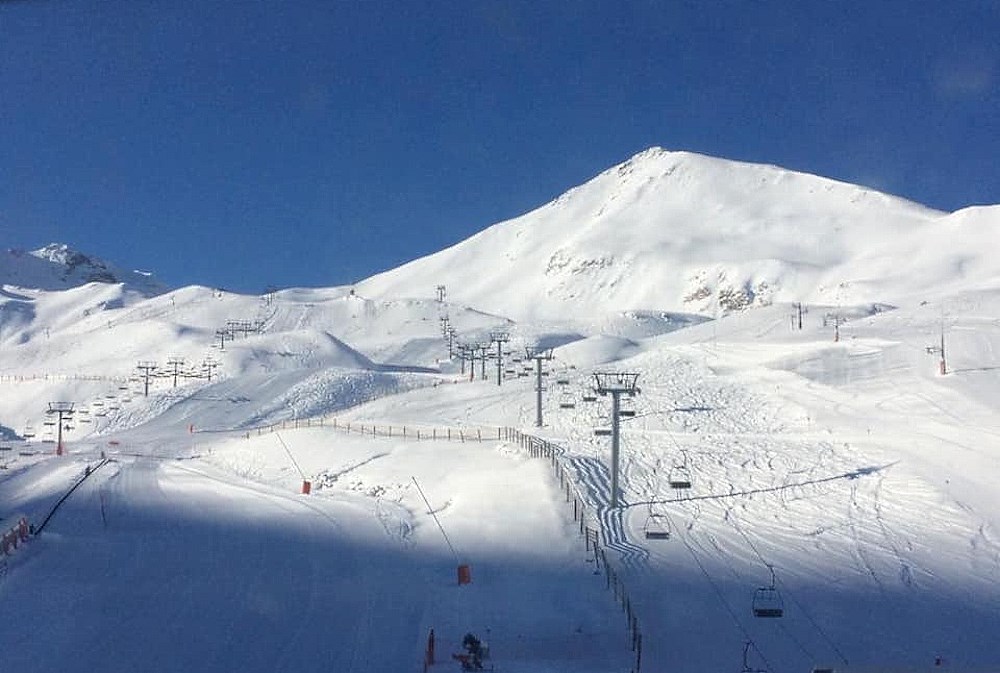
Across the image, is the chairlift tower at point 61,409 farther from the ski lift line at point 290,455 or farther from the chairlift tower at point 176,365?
the ski lift line at point 290,455

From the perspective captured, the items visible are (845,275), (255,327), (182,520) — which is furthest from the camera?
(845,275)

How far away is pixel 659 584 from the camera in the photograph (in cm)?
2067

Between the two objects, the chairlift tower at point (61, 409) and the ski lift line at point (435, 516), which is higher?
the chairlift tower at point (61, 409)

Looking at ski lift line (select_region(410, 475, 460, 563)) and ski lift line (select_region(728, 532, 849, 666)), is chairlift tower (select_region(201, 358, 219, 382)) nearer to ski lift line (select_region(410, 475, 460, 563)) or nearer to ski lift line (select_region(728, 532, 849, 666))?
ski lift line (select_region(410, 475, 460, 563))

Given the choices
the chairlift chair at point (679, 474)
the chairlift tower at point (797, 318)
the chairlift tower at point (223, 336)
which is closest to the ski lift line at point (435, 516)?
the chairlift chair at point (679, 474)

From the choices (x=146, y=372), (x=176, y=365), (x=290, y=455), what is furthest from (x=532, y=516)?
(x=176, y=365)

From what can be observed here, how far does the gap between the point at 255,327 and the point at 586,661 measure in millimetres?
93796

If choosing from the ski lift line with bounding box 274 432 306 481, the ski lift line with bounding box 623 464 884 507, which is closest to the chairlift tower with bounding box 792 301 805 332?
the ski lift line with bounding box 623 464 884 507

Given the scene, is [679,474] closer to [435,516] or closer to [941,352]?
[435,516]

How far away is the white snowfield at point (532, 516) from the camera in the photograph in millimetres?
17078

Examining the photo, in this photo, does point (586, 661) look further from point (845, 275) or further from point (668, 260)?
point (668, 260)

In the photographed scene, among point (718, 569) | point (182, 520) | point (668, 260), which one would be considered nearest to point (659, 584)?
point (718, 569)

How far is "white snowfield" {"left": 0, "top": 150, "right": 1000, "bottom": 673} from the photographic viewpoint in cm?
1708

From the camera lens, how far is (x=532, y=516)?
83.5 ft
